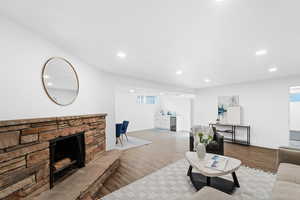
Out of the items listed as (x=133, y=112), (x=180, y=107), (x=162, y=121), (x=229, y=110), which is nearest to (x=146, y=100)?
(x=133, y=112)

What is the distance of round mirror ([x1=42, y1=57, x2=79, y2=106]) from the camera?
6.66ft

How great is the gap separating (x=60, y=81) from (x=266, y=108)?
20.2 feet

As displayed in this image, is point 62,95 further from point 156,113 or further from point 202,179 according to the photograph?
point 156,113

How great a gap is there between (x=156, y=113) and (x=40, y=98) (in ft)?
24.6

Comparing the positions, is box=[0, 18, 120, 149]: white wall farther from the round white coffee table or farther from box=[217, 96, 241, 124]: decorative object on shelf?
box=[217, 96, 241, 124]: decorative object on shelf

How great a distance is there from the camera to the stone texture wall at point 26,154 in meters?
1.37

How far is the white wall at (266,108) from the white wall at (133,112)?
15.0 ft

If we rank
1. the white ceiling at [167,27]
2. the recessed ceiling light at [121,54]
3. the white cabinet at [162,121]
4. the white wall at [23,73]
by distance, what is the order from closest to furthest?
the white ceiling at [167,27] → the white wall at [23,73] → the recessed ceiling light at [121,54] → the white cabinet at [162,121]

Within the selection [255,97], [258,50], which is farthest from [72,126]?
[255,97]

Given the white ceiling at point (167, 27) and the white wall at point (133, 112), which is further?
the white wall at point (133, 112)

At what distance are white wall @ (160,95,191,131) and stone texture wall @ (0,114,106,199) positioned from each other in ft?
21.4

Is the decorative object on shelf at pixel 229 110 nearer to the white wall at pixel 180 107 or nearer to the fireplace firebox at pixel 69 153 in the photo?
the white wall at pixel 180 107

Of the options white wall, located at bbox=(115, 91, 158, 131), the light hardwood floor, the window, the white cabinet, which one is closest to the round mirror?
the light hardwood floor

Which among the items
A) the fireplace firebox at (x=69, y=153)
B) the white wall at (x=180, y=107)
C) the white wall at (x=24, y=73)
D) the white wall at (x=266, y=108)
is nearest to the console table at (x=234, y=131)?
the white wall at (x=266, y=108)
